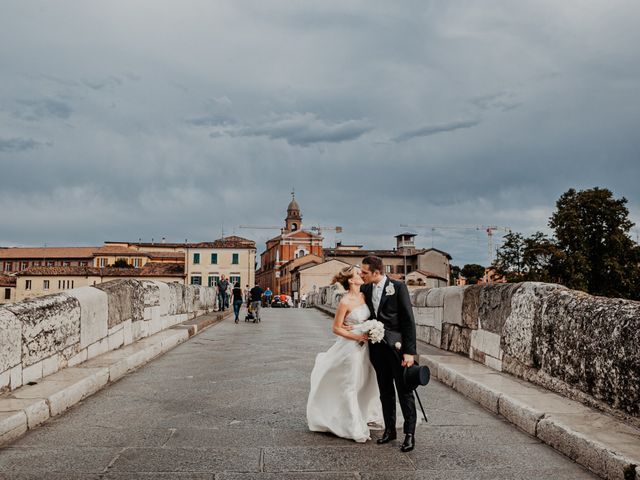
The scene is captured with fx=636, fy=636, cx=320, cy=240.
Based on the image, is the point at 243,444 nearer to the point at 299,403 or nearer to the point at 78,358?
the point at 299,403

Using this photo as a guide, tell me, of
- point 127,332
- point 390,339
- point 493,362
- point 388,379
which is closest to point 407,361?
point 390,339

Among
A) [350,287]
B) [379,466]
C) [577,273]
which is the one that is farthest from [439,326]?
[577,273]

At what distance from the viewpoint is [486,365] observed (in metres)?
8.70

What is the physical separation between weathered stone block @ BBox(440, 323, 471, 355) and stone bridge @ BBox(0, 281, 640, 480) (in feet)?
0.19

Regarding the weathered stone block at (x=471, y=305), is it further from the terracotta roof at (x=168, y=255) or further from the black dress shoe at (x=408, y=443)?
the terracotta roof at (x=168, y=255)

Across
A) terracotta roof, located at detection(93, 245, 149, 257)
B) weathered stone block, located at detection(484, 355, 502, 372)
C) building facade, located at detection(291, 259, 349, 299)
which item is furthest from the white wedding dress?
terracotta roof, located at detection(93, 245, 149, 257)

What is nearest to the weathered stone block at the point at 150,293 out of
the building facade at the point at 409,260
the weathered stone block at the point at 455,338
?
the weathered stone block at the point at 455,338

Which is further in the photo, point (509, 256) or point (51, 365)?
point (509, 256)

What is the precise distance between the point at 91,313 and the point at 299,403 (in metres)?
3.68

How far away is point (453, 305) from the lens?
10.6m

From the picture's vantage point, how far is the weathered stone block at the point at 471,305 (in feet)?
30.8

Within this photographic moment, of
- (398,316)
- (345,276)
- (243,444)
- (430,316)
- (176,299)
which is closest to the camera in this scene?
(243,444)

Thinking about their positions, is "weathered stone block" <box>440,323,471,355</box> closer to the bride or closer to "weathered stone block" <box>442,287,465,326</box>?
"weathered stone block" <box>442,287,465,326</box>

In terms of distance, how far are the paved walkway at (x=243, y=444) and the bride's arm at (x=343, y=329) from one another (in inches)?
33.6
